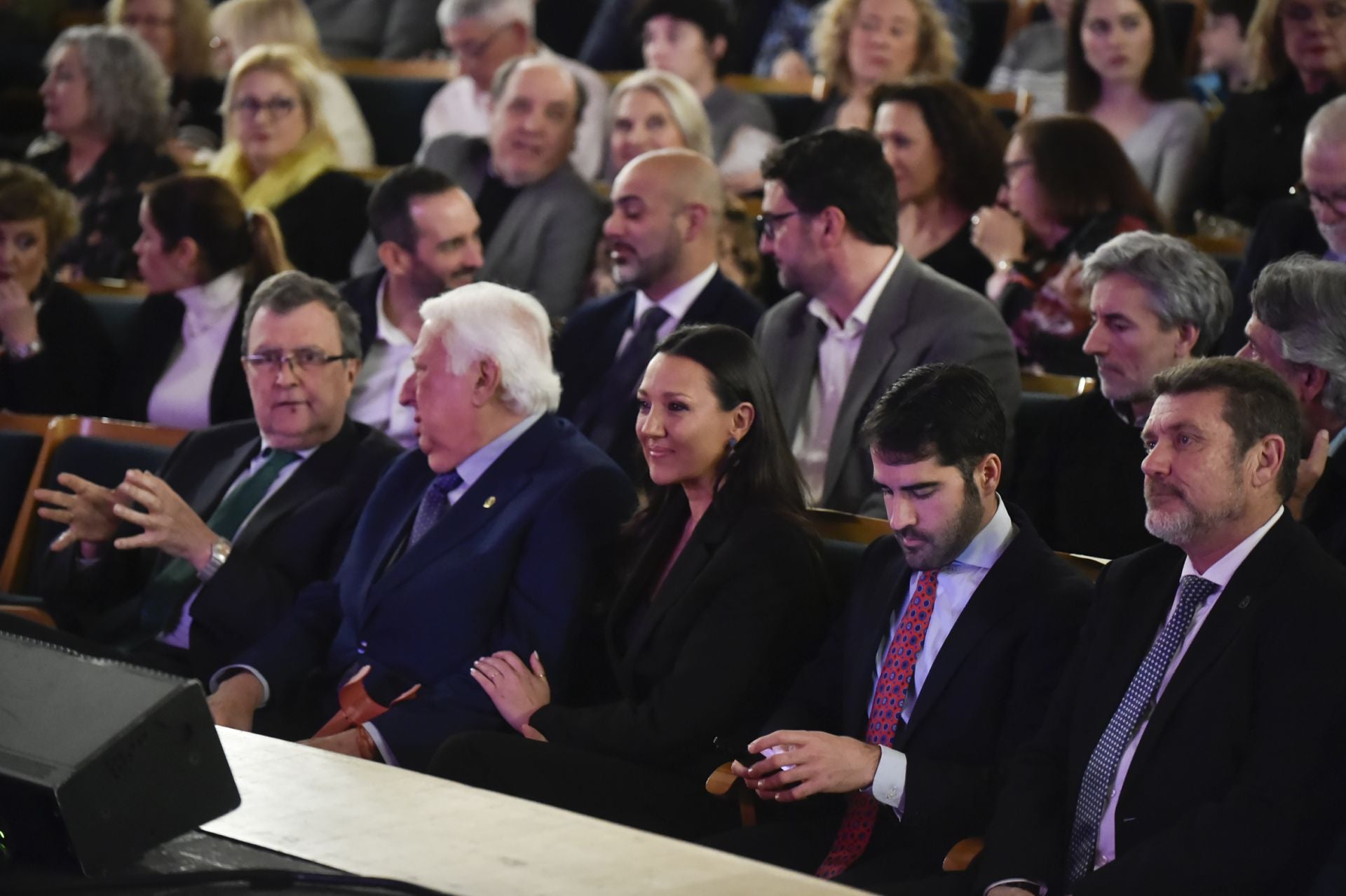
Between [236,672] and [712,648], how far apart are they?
0.96m

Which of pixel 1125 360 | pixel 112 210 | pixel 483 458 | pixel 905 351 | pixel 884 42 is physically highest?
pixel 884 42

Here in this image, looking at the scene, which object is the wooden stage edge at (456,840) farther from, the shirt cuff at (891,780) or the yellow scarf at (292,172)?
the yellow scarf at (292,172)

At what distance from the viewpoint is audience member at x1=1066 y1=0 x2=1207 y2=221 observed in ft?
14.4

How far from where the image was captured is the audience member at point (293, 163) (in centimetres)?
490

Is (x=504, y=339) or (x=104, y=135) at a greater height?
(x=504, y=339)

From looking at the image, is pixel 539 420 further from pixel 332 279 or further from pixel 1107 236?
pixel 332 279

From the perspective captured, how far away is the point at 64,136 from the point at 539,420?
10.0ft

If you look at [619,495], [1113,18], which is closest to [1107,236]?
[1113,18]

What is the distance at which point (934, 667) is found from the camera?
2.35 meters

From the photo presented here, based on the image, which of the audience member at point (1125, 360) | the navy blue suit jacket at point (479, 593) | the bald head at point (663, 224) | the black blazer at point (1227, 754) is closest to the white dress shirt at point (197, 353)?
the bald head at point (663, 224)

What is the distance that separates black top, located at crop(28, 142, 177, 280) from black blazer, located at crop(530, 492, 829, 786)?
3014 mm

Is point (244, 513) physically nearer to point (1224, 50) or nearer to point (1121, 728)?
point (1121, 728)

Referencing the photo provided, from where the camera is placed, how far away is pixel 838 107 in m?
4.95

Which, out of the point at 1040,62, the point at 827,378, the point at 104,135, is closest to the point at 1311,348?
the point at 827,378
